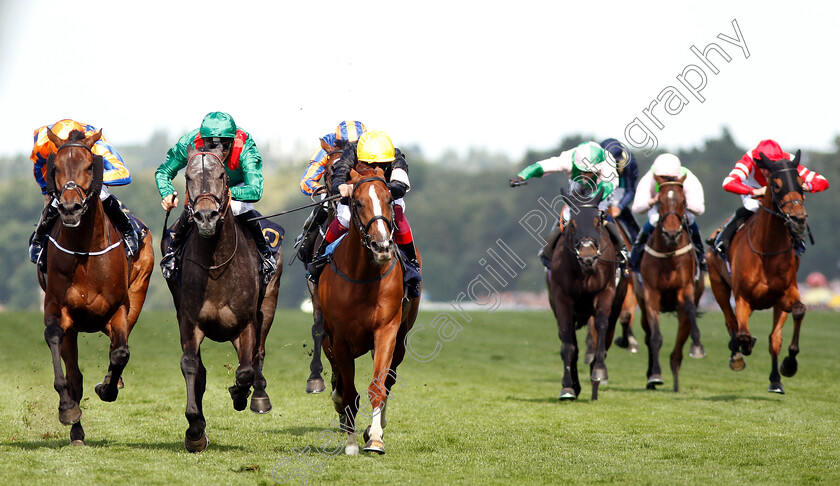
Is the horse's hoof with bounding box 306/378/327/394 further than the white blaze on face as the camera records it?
Yes

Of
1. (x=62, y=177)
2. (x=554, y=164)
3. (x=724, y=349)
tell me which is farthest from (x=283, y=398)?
(x=724, y=349)

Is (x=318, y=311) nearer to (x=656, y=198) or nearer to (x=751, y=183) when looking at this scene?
(x=656, y=198)

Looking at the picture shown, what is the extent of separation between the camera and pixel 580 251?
39.8ft

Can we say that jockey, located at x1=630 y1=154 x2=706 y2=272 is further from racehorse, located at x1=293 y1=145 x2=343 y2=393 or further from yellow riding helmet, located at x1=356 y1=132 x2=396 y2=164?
yellow riding helmet, located at x1=356 y1=132 x2=396 y2=164

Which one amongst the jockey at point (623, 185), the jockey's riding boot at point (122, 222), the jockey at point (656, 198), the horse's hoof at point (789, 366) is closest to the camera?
the jockey's riding boot at point (122, 222)

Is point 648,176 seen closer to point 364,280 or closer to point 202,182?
point 364,280

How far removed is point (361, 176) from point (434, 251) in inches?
3277

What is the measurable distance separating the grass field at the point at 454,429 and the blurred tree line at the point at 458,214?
150 feet

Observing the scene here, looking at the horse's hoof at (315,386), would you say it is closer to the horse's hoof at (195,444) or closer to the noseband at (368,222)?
the horse's hoof at (195,444)

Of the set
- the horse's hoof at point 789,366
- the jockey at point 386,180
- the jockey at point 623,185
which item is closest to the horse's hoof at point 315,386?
the jockey at point 386,180

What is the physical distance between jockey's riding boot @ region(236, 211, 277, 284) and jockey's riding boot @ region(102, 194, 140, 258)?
4.02 ft

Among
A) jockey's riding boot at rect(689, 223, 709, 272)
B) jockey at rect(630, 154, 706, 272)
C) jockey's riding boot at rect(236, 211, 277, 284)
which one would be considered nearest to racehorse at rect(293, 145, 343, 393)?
jockey's riding boot at rect(236, 211, 277, 284)

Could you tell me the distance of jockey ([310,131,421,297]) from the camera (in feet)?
27.2

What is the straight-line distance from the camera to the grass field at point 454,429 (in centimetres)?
752
